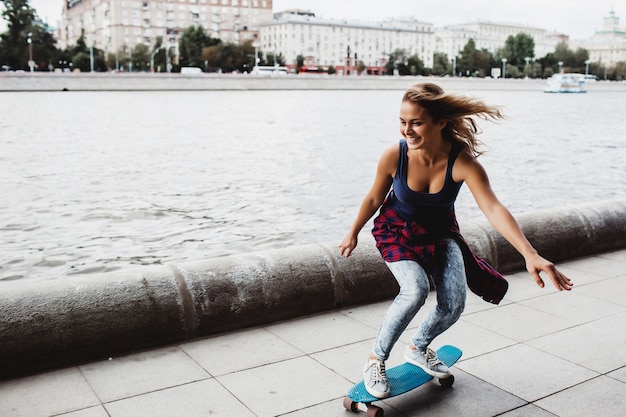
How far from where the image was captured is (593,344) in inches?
174

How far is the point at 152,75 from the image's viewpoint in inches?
3371

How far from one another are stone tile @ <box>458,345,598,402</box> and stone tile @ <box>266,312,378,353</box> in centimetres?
76

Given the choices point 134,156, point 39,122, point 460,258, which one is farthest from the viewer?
point 39,122

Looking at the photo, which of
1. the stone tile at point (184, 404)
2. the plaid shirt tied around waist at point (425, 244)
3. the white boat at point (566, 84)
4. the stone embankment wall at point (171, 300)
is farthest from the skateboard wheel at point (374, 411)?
the white boat at point (566, 84)

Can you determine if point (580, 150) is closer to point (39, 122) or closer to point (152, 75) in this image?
point (39, 122)

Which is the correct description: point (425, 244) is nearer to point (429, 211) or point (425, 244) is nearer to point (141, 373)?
point (429, 211)

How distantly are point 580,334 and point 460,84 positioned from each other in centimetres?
10091

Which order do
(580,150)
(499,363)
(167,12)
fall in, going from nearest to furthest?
1. (499,363)
2. (580,150)
3. (167,12)

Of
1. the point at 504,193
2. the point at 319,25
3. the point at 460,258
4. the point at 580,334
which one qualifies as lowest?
the point at 504,193

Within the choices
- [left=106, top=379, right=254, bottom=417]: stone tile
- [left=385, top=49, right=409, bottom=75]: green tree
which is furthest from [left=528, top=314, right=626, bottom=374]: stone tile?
[left=385, top=49, right=409, bottom=75]: green tree

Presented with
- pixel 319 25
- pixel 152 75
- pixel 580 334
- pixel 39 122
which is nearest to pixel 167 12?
pixel 319 25

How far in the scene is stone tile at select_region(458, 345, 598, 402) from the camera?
376cm

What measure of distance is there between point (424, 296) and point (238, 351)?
4.59 ft

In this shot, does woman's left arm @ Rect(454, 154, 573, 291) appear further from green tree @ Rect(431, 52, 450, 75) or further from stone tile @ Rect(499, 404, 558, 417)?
green tree @ Rect(431, 52, 450, 75)
